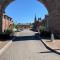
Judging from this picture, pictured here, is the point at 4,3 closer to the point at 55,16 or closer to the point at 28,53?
the point at 55,16

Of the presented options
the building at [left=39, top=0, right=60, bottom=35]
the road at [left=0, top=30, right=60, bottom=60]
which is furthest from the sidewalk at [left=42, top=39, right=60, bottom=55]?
the building at [left=39, top=0, right=60, bottom=35]

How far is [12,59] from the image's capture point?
1703 cm

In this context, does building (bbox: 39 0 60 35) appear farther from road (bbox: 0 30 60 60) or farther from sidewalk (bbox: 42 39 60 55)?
road (bbox: 0 30 60 60)

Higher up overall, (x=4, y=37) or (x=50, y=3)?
(x=50, y=3)

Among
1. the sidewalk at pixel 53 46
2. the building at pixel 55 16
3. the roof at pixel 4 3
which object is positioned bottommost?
the sidewalk at pixel 53 46

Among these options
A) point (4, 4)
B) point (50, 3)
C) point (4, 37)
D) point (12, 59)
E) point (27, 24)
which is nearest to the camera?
point (12, 59)

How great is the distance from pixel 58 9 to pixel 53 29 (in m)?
3.19

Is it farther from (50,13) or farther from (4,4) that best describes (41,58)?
(4,4)

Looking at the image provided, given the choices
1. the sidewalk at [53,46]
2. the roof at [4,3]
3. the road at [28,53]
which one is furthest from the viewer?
the roof at [4,3]

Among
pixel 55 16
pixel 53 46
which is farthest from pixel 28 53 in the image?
pixel 55 16

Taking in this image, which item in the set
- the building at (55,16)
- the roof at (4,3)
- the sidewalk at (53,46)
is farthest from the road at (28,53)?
the roof at (4,3)

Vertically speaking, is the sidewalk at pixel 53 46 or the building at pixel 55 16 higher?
the building at pixel 55 16

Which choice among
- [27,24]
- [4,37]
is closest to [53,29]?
[4,37]

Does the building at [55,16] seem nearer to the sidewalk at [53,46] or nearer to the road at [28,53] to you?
the sidewalk at [53,46]
